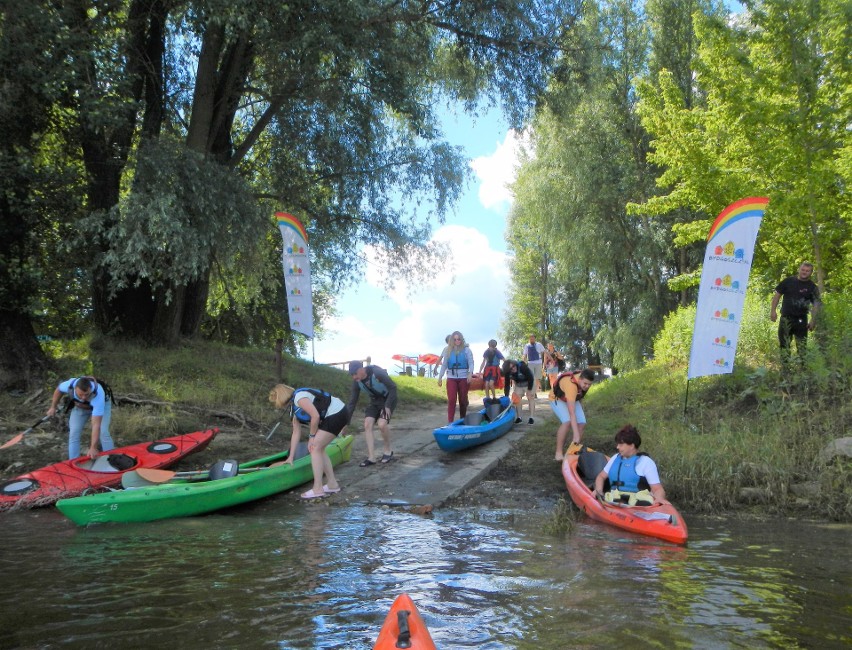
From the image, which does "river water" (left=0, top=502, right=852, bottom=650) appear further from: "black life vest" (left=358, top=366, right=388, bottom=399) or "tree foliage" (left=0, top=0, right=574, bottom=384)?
"tree foliage" (left=0, top=0, right=574, bottom=384)

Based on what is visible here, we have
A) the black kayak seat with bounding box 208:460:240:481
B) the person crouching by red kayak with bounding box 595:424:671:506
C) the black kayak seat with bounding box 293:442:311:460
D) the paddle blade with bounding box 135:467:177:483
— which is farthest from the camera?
the black kayak seat with bounding box 293:442:311:460

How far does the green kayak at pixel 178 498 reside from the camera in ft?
26.0

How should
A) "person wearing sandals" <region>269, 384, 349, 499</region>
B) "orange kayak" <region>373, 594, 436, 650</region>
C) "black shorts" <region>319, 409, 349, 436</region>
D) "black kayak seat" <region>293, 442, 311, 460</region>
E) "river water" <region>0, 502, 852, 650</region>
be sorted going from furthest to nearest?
"black kayak seat" <region>293, 442, 311, 460</region> < "black shorts" <region>319, 409, 349, 436</region> < "person wearing sandals" <region>269, 384, 349, 499</region> < "river water" <region>0, 502, 852, 650</region> < "orange kayak" <region>373, 594, 436, 650</region>

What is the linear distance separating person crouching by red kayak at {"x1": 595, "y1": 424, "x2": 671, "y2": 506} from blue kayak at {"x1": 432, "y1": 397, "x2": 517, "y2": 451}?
3.36m

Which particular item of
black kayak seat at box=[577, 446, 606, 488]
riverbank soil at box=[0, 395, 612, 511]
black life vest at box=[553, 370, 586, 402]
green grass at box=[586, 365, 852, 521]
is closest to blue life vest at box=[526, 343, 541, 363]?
riverbank soil at box=[0, 395, 612, 511]

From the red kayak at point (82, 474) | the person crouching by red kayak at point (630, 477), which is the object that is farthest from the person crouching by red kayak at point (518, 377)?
the red kayak at point (82, 474)

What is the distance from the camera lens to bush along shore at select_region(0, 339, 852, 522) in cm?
862

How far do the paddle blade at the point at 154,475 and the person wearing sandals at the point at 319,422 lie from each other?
1.60 m

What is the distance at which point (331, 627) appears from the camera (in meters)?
4.60

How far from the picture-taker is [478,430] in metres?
11.5

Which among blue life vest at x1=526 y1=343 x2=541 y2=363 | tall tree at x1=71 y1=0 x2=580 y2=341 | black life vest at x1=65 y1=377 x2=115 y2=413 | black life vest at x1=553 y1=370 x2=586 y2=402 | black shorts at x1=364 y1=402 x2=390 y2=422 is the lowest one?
black life vest at x1=65 y1=377 x2=115 y2=413

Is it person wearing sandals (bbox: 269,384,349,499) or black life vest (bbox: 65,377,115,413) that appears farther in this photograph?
black life vest (bbox: 65,377,115,413)

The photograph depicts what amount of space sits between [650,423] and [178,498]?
7493 mm

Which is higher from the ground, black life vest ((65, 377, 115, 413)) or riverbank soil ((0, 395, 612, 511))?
black life vest ((65, 377, 115, 413))
